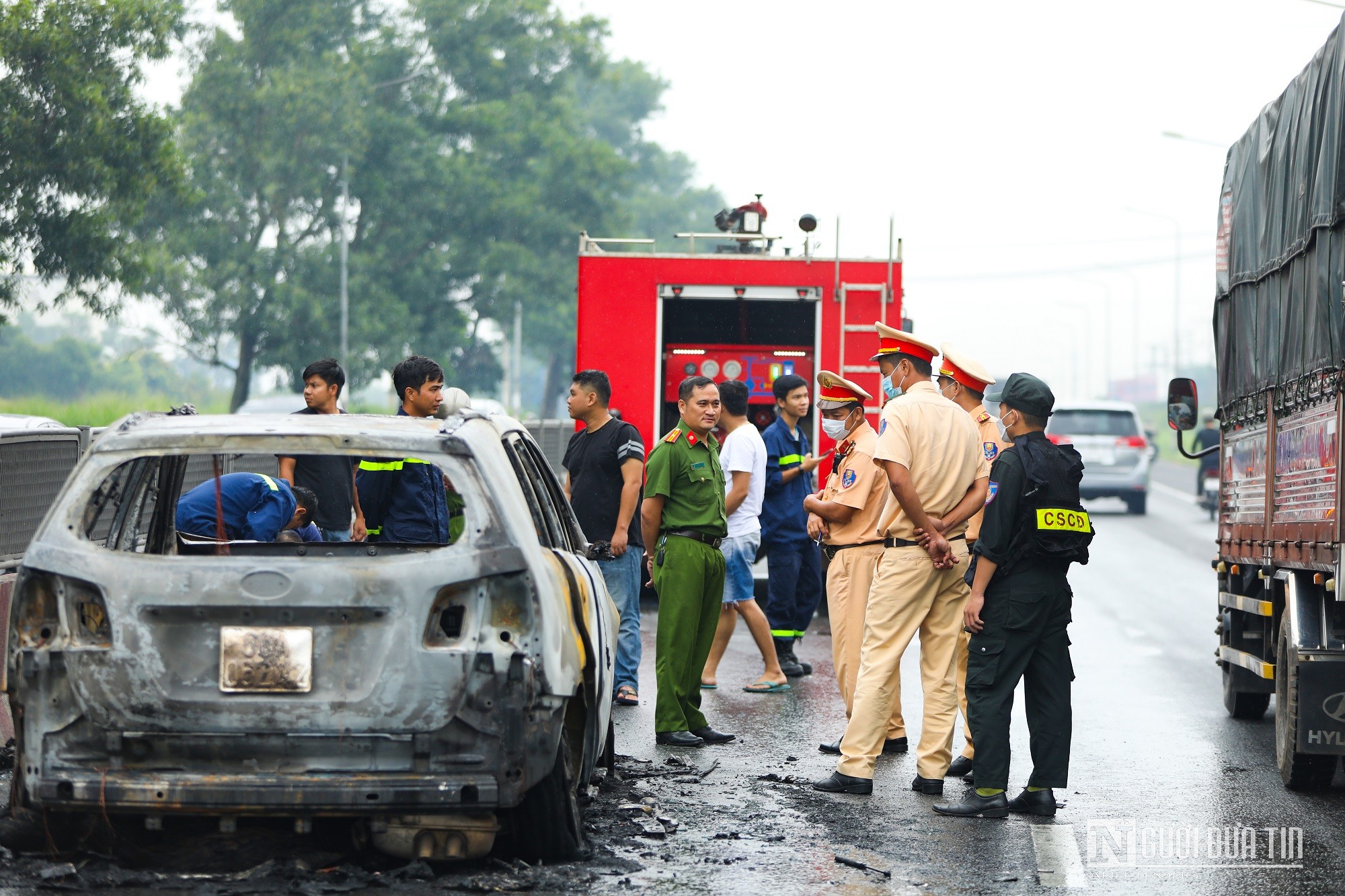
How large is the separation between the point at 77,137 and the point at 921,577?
68.2 ft

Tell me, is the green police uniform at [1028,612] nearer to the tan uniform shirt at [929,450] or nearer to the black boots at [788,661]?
the tan uniform shirt at [929,450]

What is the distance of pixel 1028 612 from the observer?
22.0 feet

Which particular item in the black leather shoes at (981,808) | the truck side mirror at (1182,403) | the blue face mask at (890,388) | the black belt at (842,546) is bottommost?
the black leather shoes at (981,808)

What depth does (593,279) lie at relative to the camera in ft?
46.9

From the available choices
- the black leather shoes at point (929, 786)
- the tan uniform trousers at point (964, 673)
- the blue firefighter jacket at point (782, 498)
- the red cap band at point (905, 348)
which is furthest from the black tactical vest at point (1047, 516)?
the blue firefighter jacket at point (782, 498)

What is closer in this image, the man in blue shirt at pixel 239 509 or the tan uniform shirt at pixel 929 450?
the tan uniform shirt at pixel 929 450

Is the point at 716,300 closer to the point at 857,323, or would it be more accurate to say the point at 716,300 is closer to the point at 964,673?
the point at 857,323

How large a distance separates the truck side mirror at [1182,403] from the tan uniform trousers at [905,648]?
3.84m

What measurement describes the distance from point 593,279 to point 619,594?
5.65m

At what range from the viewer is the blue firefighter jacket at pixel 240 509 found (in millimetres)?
7117

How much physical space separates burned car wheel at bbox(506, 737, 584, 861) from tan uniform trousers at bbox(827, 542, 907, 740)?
2.53 meters

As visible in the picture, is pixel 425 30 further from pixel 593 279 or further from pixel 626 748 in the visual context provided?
pixel 626 748

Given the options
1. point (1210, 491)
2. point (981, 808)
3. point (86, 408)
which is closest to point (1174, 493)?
point (1210, 491)

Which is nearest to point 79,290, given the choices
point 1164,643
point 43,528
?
point 1164,643
